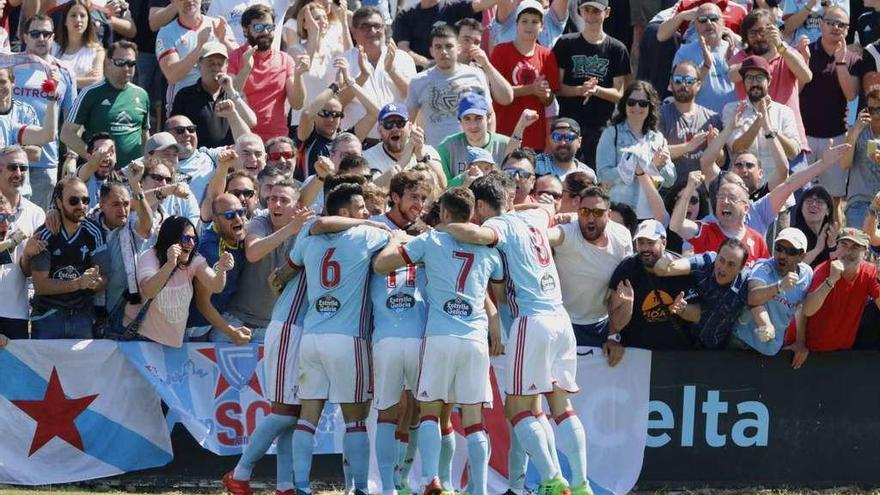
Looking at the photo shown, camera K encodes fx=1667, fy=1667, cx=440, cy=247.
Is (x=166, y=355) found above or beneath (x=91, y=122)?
beneath

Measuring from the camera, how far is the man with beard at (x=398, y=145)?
13.5 meters

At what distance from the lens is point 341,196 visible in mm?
11164

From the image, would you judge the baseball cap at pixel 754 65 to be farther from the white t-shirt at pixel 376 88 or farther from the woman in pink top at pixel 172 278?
the woman in pink top at pixel 172 278

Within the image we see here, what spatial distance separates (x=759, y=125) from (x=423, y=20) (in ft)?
12.7

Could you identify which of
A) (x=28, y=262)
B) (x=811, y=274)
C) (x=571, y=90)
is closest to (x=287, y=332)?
(x=28, y=262)

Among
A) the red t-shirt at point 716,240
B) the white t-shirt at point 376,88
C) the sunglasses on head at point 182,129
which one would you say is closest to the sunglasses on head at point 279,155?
the sunglasses on head at point 182,129

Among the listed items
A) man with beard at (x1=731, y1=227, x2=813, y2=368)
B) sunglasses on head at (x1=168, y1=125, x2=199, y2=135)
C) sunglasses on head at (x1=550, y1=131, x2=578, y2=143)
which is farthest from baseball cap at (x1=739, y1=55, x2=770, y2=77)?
sunglasses on head at (x1=168, y1=125, x2=199, y2=135)

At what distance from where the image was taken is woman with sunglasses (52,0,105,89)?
618 inches

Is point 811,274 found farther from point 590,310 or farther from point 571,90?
point 571,90

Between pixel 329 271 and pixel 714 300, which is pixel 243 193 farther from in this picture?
pixel 714 300

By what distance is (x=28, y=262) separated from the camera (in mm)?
12008

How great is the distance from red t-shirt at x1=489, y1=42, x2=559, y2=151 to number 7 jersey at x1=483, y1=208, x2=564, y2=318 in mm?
4448

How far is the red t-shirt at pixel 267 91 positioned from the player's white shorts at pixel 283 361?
14.5 feet

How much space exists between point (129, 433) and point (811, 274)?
5.15 metres
